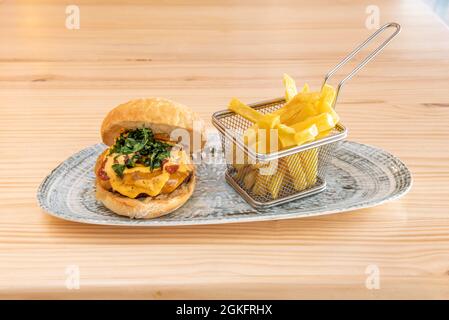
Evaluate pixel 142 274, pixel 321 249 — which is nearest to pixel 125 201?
pixel 142 274

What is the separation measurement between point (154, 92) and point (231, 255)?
89cm

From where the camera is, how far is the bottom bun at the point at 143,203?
123 cm

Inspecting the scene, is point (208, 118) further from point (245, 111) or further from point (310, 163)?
point (310, 163)

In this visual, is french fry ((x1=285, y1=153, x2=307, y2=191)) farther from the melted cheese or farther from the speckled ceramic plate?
the melted cheese

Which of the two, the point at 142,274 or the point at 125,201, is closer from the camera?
the point at 142,274

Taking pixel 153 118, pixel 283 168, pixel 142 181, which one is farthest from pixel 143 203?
pixel 283 168

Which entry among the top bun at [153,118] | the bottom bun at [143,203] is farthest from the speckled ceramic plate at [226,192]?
the top bun at [153,118]

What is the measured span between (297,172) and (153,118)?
0.34 meters

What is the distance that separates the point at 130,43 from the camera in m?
2.29

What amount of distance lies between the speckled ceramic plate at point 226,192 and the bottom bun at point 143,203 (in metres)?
0.02

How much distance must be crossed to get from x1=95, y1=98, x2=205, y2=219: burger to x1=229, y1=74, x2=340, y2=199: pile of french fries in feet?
0.42
